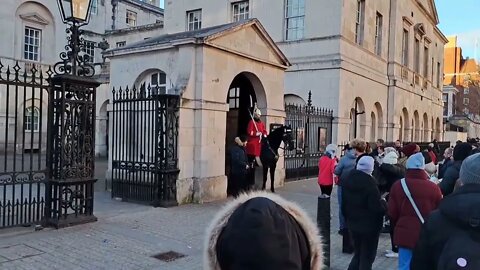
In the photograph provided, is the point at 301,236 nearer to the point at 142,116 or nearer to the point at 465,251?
the point at 465,251

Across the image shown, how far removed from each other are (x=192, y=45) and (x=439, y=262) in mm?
9383

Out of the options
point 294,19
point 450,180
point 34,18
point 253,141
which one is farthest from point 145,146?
point 34,18

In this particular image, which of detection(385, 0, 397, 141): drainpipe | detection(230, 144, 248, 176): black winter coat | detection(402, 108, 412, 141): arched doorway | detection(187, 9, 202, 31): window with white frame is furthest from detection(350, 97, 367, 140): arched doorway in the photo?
detection(230, 144, 248, 176): black winter coat

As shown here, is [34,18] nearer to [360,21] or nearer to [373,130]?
[360,21]

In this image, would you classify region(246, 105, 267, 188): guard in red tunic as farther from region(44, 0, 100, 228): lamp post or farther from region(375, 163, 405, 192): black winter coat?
region(44, 0, 100, 228): lamp post

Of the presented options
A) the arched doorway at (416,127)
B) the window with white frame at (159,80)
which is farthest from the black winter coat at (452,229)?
the arched doorway at (416,127)

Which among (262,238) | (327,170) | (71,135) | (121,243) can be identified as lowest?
(121,243)

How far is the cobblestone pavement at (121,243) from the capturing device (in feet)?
20.4

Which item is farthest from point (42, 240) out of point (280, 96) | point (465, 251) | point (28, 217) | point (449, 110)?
point (449, 110)

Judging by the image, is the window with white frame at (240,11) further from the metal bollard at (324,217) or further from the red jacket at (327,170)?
the metal bollard at (324,217)

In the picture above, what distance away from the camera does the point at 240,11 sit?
25.2 meters

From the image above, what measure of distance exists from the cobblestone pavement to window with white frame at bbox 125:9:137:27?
3239 cm

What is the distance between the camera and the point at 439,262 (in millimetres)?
2523

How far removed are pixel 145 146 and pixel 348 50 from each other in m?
13.8
